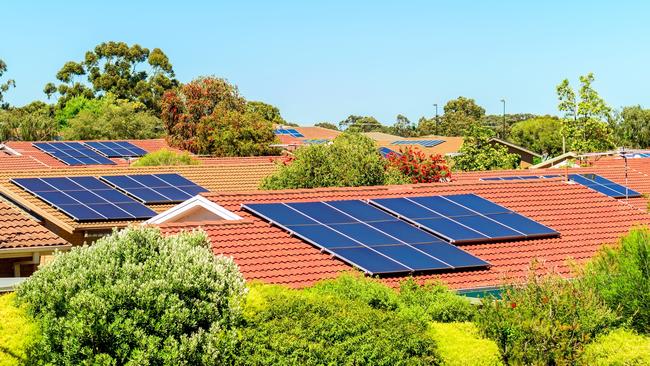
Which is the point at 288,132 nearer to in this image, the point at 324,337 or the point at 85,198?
the point at 85,198

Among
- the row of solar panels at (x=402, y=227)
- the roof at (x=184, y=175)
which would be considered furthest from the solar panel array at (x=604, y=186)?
the roof at (x=184, y=175)

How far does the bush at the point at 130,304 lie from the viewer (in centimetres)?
1460

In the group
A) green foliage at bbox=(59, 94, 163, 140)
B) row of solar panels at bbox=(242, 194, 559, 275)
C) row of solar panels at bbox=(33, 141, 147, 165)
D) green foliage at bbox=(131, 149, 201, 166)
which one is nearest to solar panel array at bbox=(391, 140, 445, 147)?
green foliage at bbox=(59, 94, 163, 140)

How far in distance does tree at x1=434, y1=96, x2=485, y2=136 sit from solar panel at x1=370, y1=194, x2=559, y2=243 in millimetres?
119394

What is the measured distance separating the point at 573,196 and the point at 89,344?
55.6 ft

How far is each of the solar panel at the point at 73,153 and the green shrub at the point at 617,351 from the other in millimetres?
41090

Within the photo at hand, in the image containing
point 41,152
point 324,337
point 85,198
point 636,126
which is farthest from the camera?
point 636,126

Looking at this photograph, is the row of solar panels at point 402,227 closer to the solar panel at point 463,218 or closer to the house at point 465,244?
the solar panel at point 463,218

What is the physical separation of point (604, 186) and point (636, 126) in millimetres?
77495

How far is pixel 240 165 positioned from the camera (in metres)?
43.9

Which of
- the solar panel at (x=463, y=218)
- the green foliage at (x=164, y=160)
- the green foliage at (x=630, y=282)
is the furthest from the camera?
the green foliage at (x=164, y=160)

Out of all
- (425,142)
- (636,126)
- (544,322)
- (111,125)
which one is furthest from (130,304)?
(636,126)

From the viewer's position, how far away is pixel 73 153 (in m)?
57.5

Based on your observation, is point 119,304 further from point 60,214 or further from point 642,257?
point 60,214
